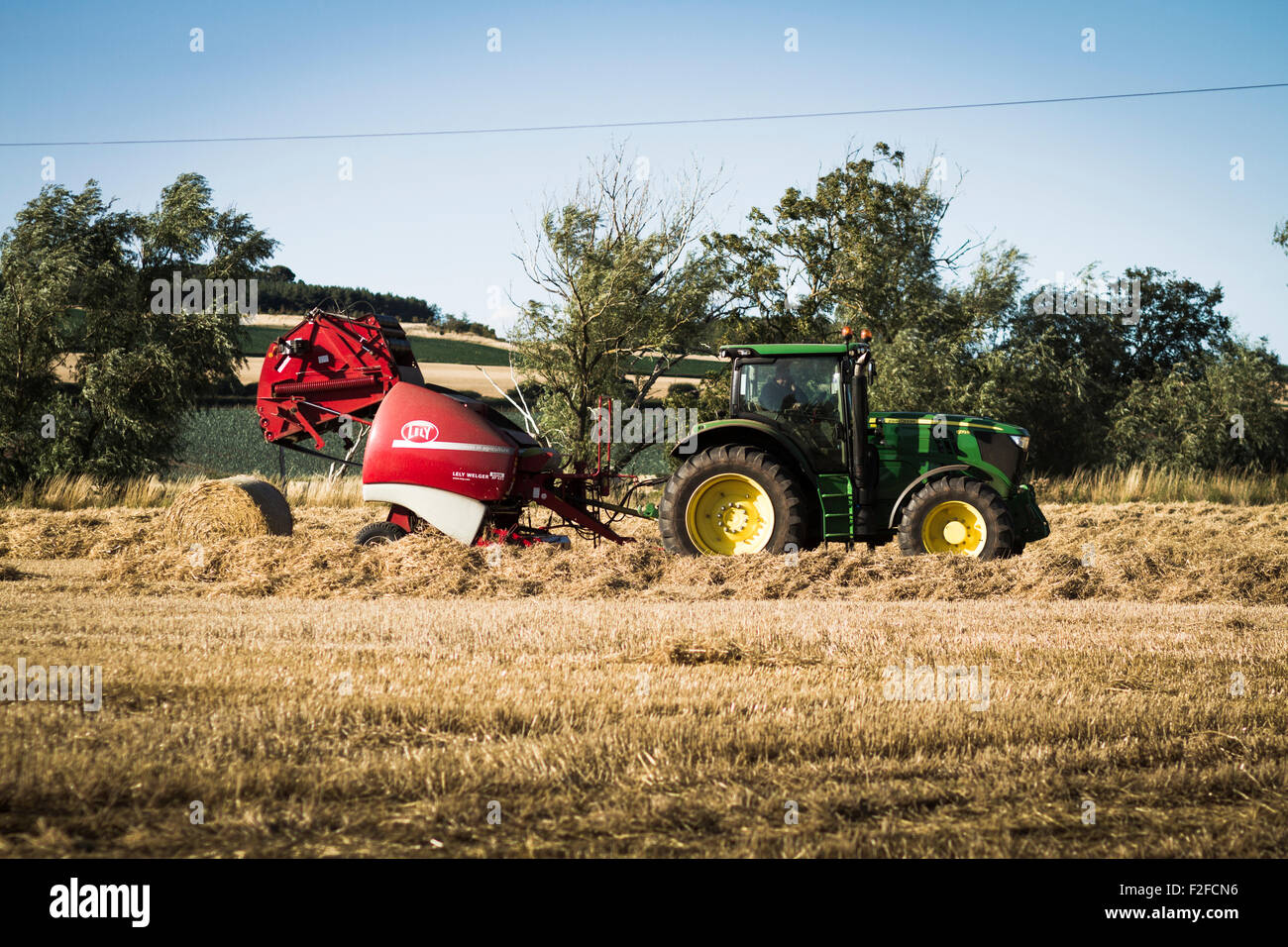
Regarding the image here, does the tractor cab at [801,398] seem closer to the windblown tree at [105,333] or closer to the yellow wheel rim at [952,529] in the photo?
the yellow wheel rim at [952,529]

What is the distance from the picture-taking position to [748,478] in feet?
36.0

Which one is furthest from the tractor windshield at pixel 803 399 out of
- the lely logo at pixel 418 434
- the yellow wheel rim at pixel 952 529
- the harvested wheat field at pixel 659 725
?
the lely logo at pixel 418 434

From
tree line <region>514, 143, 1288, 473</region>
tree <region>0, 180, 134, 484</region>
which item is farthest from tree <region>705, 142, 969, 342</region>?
tree <region>0, 180, 134, 484</region>

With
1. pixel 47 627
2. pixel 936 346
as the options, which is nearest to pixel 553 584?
pixel 47 627

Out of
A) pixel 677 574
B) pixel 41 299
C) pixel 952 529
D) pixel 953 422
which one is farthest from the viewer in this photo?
pixel 41 299

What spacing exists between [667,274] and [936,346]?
688 cm

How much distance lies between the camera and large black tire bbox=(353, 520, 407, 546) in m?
11.3

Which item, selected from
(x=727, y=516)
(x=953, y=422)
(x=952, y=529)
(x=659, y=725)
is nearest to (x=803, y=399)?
(x=727, y=516)

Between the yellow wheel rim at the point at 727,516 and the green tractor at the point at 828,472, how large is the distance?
0.03 ft

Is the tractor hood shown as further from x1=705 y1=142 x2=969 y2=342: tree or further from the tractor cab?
x1=705 y1=142 x2=969 y2=342: tree

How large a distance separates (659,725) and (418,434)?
Result: 7.01 meters

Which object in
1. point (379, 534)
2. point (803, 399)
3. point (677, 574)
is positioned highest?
point (803, 399)

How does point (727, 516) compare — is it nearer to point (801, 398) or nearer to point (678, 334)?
point (801, 398)

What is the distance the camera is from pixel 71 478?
23.2 metres
